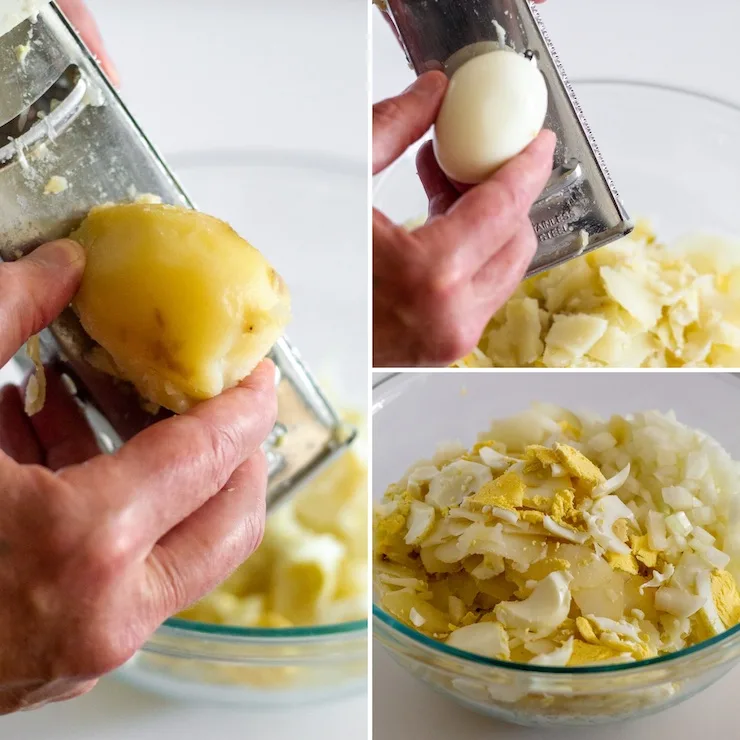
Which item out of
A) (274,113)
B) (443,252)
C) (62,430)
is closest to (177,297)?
(443,252)

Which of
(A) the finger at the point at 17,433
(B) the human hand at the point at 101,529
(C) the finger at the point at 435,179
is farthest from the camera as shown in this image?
(A) the finger at the point at 17,433

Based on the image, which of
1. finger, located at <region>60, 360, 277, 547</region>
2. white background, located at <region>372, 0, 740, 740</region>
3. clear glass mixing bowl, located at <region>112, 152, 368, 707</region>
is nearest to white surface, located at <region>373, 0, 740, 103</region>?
white background, located at <region>372, 0, 740, 740</region>

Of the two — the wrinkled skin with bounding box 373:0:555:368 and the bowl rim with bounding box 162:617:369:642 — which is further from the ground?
the wrinkled skin with bounding box 373:0:555:368

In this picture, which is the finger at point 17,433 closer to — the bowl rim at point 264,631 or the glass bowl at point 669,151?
the bowl rim at point 264,631

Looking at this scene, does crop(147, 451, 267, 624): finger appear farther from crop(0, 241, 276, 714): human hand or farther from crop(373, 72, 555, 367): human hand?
crop(373, 72, 555, 367): human hand

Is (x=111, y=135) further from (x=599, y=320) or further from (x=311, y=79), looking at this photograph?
(x=311, y=79)

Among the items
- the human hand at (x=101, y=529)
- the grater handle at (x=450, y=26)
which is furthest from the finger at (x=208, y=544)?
the grater handle at (x=450, y=26)

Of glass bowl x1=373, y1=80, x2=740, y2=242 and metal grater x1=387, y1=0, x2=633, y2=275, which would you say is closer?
metal grater x1=387, y1=0, x2=633, y2=275
